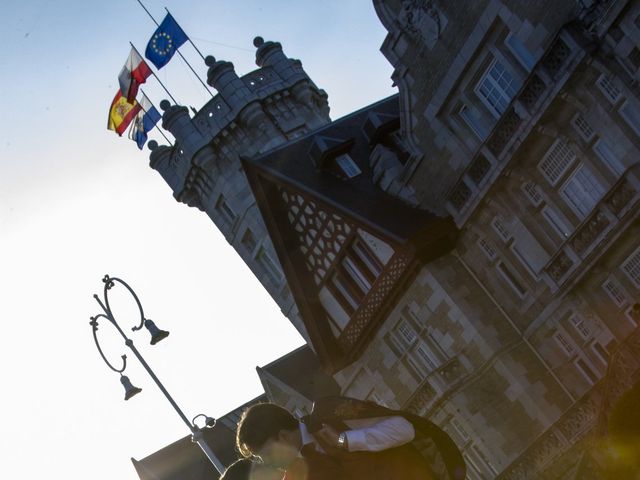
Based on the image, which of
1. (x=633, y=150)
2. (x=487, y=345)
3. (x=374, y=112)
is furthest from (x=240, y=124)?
(x=633, y=150)

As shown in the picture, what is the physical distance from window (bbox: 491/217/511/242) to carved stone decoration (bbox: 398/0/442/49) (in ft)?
14.3

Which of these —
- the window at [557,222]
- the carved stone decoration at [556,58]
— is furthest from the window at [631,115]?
the window at [557,222]

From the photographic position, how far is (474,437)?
2575cm

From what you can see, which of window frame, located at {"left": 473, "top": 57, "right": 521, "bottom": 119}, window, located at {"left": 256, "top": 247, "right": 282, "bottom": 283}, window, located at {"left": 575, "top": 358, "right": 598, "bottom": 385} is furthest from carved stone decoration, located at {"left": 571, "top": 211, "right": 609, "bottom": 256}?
window, located at {"left": 256, "top": 247, "right": 282, "bottom": 283}

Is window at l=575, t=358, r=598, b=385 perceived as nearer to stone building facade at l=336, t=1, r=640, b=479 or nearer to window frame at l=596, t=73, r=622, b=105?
stone building facade at l=336, t=1, r=640, b=479

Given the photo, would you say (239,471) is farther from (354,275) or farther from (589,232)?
(354,275)

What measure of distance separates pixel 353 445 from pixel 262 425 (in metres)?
0.69

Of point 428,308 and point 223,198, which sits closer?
point 428,308

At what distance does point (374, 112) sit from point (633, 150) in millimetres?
10602

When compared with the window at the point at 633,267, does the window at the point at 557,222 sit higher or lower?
higher

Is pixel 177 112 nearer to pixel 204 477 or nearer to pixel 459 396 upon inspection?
pixel 459 396

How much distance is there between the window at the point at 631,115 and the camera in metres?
19.3

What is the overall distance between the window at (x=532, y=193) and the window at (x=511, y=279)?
84.5 inches

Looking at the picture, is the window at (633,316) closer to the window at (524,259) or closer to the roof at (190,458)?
the window at (524,259)
